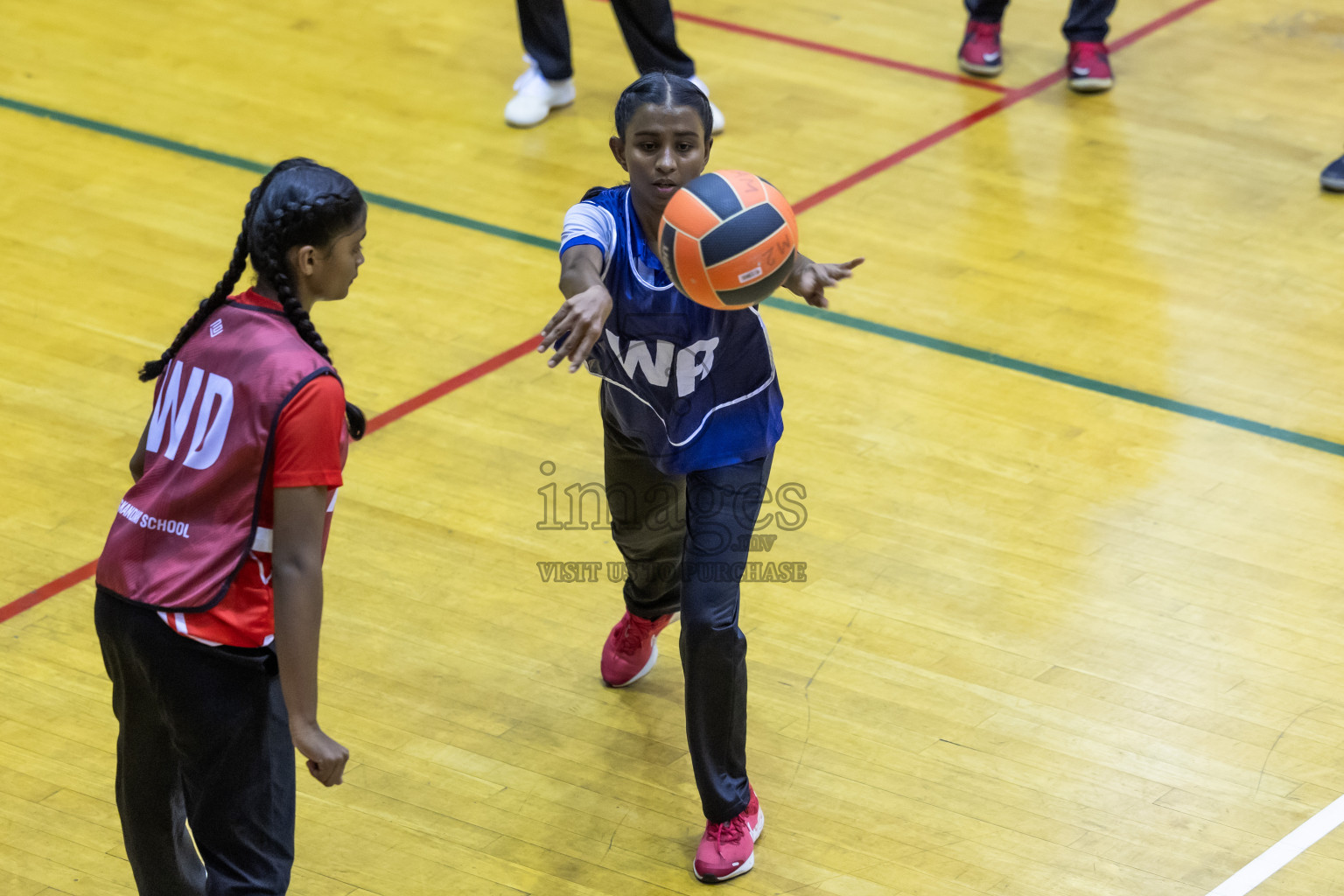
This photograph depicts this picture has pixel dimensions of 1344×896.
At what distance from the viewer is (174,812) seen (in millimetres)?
2775

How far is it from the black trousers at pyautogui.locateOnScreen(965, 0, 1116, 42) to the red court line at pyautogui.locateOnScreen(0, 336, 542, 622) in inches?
127

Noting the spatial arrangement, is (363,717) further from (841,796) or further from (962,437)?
(962,437)

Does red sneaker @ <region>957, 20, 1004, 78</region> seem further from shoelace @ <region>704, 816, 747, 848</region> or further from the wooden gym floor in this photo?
shoelace @ <region>704, 816, 747, 848</region>

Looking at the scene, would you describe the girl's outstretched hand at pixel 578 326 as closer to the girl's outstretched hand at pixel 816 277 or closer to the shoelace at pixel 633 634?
the girl's outstretched hand at pixel 816 277

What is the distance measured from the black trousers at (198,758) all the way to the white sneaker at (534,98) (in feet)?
15.4

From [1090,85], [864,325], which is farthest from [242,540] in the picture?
[1090,85]

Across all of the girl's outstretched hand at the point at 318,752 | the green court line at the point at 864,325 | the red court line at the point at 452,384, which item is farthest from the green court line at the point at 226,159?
the girl's outstretched hand at the point at 318,752

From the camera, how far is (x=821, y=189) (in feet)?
21.1

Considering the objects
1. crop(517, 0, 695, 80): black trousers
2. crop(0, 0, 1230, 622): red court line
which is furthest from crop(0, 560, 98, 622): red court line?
crop(517, 0, 695, 80): black trousers

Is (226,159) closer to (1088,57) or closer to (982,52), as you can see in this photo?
(982,52)

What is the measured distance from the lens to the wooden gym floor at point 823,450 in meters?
3.53

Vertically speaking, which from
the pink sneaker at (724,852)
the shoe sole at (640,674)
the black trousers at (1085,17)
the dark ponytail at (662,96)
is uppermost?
the dark ponytail at (662,96)

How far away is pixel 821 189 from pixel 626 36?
119cm

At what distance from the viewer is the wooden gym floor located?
11.6ft
